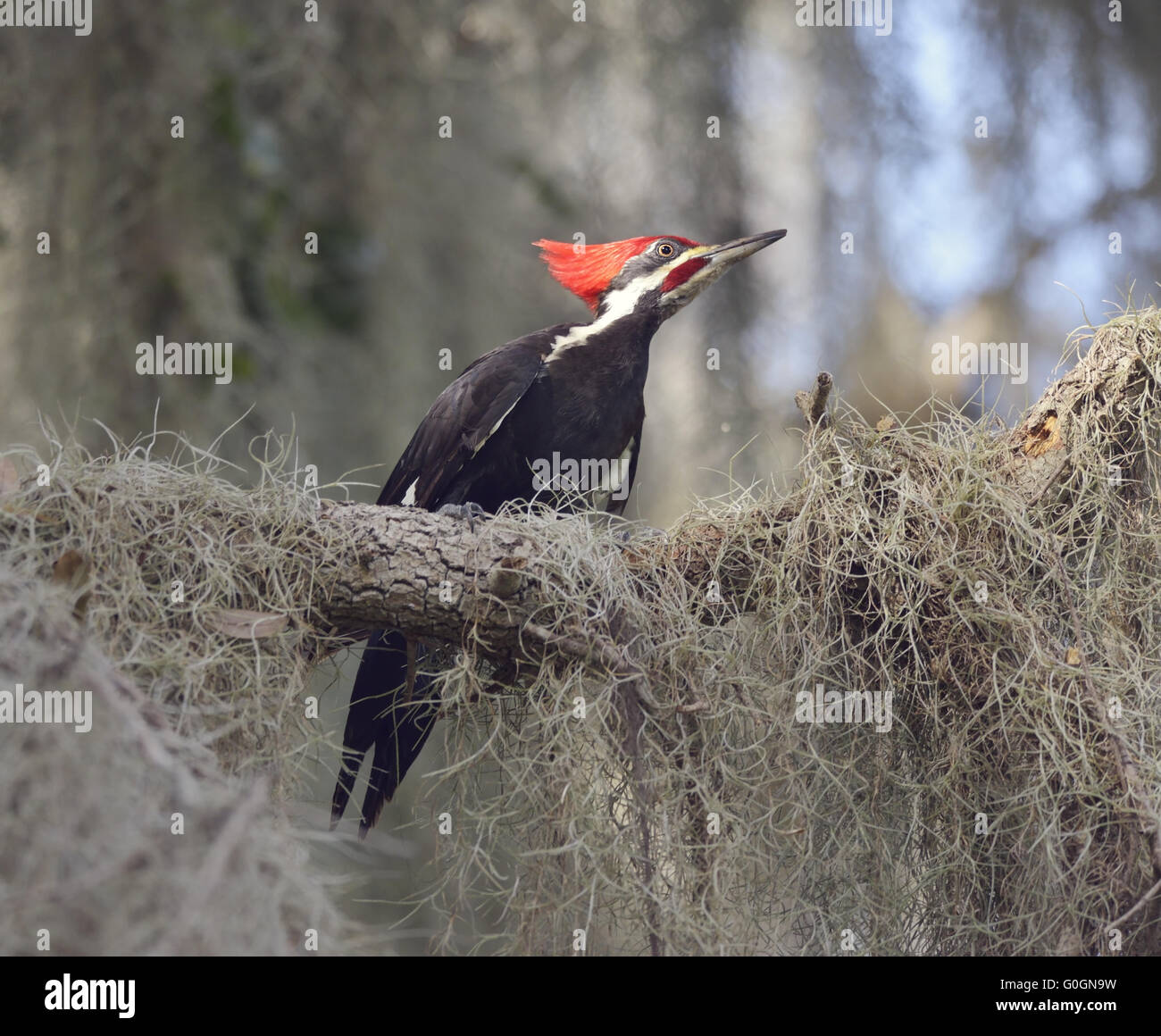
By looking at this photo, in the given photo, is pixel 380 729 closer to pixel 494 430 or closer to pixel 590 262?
pixel 494 430

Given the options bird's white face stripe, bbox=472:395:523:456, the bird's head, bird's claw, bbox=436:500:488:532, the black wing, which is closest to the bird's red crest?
the bird's head

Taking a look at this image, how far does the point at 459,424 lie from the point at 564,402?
0.25 metres

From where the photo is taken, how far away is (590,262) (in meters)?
2.63

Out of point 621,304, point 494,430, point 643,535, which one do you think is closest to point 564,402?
point 494,430

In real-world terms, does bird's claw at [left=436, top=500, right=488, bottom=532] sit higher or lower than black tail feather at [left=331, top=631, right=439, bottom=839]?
higher

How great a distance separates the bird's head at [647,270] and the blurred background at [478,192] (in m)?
0.64

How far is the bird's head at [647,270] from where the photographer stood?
247 cm

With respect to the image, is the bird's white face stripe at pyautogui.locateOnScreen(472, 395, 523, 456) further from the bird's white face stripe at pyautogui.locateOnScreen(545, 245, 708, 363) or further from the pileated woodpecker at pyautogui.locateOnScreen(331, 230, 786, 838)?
the bird's white face stripe at pyautogui.locateOnScreen(545, 245, 708, 363)

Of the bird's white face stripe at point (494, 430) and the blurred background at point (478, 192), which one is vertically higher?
the blurred background at point (478, 192)

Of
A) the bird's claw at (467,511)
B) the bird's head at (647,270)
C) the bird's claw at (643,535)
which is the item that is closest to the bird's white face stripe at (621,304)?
the bird's head at (647,270)

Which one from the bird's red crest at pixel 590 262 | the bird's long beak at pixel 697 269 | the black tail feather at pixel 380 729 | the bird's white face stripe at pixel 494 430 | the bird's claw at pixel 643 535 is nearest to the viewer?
the bird's claw at pixel 643 535

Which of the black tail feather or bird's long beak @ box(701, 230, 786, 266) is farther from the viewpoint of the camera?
bird's long beak @ box(701, 230, 786, 266)

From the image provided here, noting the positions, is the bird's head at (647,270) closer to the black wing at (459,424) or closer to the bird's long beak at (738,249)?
the bird's long beak at (738,249)

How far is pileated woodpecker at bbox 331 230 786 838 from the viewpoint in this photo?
7.50 ft
